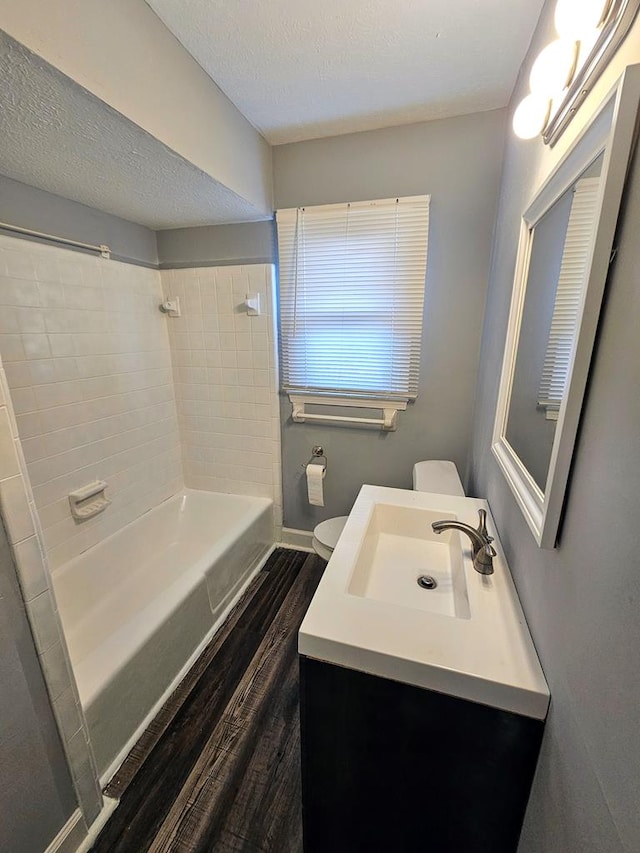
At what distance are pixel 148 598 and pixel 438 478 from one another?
1743 mm

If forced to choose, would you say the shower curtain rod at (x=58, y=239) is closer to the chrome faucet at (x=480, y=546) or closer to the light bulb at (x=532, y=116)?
the light bulb at (x=532, y=116)

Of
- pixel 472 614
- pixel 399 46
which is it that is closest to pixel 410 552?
pixel 472 614

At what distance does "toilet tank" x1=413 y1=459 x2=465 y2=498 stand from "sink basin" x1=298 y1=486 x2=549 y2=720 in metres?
0.38

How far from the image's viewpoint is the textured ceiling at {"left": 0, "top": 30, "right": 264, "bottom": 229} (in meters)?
0.89

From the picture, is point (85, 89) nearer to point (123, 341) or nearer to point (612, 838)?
point (123, 341)

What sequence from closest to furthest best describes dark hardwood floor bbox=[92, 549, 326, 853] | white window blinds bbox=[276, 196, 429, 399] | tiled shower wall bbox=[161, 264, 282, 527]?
dark hardwood floor bbox=[92, 549, 326, 853], white window blinds bbox=[276, 196, 429, 399], tiled shower wall bbox=[161, 264, 282, 527]

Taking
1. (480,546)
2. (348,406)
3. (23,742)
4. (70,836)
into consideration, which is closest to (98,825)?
(70,836)

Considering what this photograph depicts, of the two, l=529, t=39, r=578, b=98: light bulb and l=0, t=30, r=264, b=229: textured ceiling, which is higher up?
l=0, t=30, r=264, b=229: textured ceiling

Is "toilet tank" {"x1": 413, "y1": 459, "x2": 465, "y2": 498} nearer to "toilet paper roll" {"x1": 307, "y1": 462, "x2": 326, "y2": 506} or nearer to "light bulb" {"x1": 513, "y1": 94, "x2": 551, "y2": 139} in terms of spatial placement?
"toilet paper roll" {"x1": 307, "y1": 462, "x2": 326, "y2": 506}

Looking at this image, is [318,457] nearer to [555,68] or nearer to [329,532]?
[329,532]

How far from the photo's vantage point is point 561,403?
629 millimetres

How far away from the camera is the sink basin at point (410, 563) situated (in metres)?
1.05

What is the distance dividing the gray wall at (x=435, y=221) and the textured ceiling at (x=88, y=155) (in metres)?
0.47

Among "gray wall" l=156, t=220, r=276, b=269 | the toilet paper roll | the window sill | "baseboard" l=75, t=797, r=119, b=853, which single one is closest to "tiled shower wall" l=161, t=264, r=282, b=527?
"gray wall" l=156, t=220, r=276, b=269
